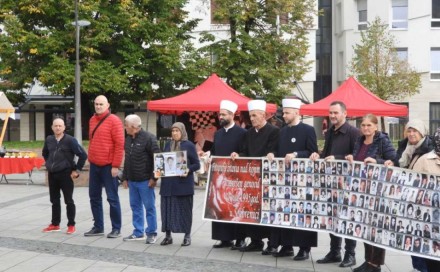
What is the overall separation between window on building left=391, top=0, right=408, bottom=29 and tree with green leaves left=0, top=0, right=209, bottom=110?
18707 mm

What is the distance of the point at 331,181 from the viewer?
8.52 m

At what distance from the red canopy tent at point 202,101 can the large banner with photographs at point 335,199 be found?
410 inches

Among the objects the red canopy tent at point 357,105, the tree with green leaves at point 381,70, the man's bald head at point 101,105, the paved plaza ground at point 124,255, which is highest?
the tree with green leaves at point 381,70

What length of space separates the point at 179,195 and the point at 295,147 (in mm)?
1912

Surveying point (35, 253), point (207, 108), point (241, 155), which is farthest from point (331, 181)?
point (207, 108)

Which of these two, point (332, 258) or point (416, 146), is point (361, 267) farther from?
point (416, 146)

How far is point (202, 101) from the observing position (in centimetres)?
2025

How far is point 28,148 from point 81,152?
2141cm

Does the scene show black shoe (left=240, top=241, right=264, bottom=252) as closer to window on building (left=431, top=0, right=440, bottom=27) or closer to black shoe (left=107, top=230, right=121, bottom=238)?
black shoe (left=107, top=230, right=121, bottom=238)

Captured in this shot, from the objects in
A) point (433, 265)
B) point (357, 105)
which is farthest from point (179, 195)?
point (357, 105)

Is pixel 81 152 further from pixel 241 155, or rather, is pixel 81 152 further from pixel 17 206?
pixel 17 206

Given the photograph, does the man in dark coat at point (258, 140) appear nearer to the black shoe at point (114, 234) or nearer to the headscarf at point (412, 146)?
the headscarf at point (412, 146)

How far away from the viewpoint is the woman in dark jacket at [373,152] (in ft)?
26.5

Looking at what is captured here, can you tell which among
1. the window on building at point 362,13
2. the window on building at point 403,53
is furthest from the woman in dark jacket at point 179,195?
the window on building at point 362,13
